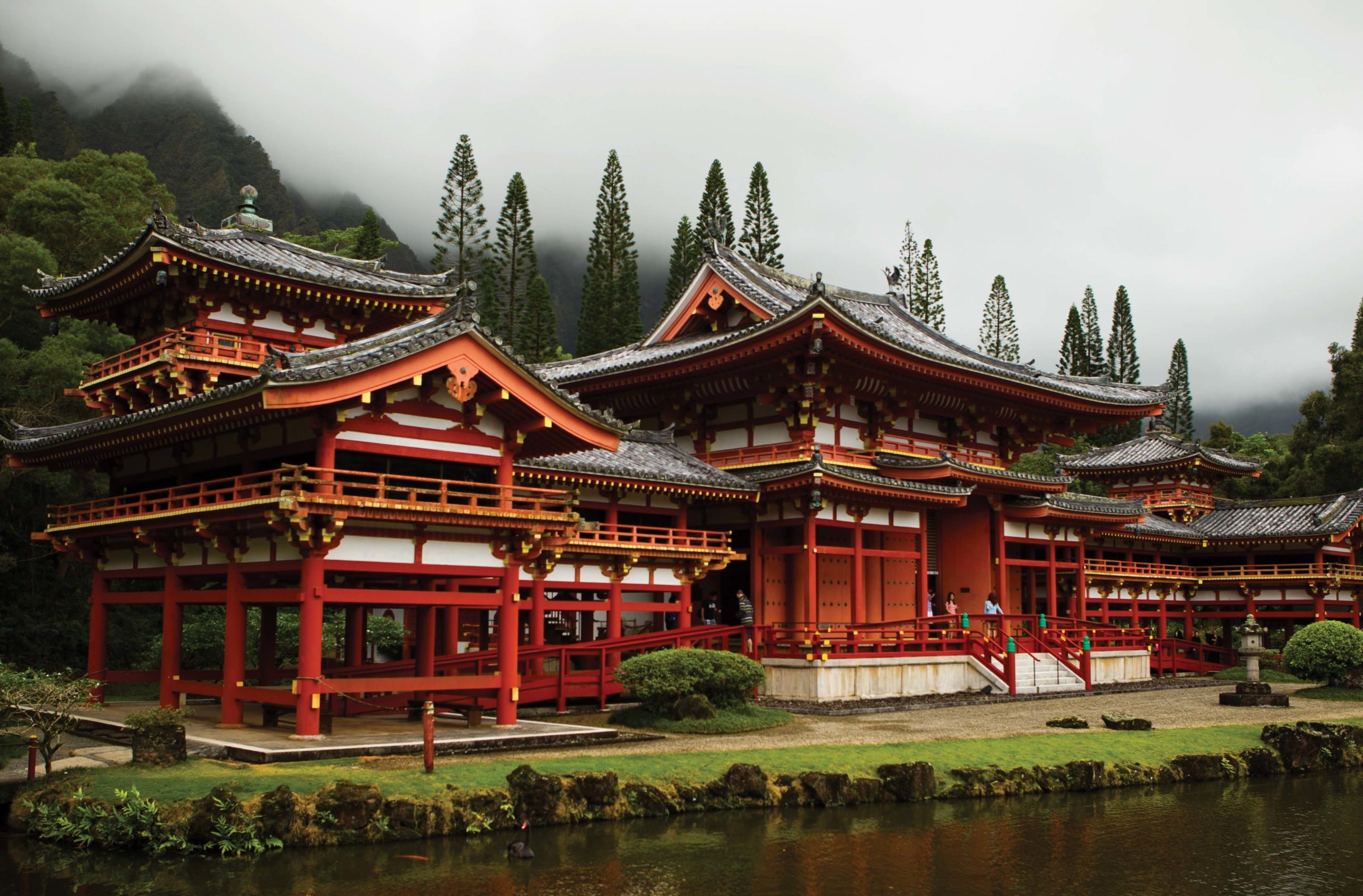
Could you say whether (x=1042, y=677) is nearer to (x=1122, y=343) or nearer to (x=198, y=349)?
(x=198, y=349)

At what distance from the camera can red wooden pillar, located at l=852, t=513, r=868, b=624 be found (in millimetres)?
29531

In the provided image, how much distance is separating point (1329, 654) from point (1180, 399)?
5849 cm

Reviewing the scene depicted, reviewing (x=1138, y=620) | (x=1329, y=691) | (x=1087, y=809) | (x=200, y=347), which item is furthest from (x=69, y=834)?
(x=1138, y=620)

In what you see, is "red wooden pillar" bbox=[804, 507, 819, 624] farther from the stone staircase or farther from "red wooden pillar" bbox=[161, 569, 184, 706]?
"red wooden pillar" bbox=[161, 569, 184, 706]

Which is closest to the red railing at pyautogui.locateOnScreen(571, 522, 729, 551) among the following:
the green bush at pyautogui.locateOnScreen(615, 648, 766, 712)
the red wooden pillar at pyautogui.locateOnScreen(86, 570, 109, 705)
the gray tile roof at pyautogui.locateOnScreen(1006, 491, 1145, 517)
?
the green bush at pyautogui.locateOnScreen(615, 648, 766, 712)

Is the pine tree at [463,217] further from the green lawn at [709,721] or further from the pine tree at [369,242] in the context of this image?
the green lawn at [709,721]

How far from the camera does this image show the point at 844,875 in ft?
41.7

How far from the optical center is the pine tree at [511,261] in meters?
66.7

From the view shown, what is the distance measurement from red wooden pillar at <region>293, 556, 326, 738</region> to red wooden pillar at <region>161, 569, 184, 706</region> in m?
4.88

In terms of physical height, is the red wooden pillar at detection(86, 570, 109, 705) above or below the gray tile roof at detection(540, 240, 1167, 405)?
below

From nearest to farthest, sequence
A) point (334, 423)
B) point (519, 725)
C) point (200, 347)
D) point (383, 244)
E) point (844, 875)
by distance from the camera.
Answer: point (844, 875) < point (334, 423) < point (519, 725) < point (200, 347) < point (383, 244)

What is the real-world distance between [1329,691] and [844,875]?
25.5m

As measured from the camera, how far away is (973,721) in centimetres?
2414

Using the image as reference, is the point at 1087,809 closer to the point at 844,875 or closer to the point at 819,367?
the point at 844,875
